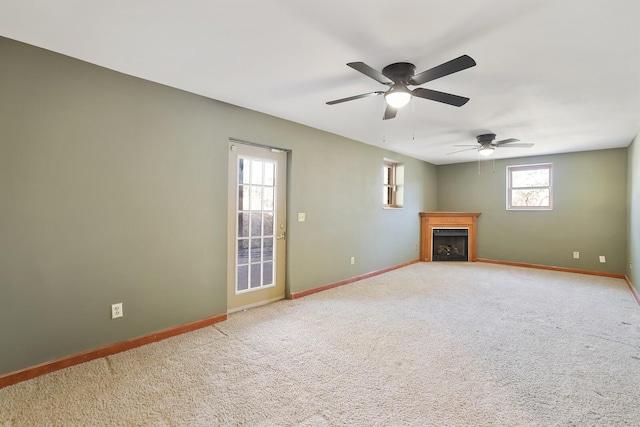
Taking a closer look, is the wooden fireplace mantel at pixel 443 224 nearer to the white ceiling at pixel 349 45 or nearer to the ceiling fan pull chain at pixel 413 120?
the ceiling fan pull chain at pixel 413 120

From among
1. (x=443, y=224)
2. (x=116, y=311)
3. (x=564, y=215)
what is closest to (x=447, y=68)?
(x=116, y=311)

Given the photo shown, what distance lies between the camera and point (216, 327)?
10.1 ft

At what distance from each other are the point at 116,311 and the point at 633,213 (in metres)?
6.75

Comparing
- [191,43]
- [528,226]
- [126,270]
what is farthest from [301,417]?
[528,226]

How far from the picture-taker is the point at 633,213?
444cm

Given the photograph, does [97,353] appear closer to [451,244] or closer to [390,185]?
[390,185]

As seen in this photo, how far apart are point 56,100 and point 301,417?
2.85m

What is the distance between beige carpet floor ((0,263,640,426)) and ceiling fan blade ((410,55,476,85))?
2.14m

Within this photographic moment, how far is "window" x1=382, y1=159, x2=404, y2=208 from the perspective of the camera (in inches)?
243

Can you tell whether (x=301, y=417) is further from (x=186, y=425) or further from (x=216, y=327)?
(x=216, y=327)

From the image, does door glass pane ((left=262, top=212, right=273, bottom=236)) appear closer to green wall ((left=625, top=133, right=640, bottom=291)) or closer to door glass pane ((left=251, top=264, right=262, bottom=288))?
door glass pane ((left=251, top=264, right=262, bottom=288))

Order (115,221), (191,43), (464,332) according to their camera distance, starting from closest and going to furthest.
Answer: (191,43) < (115,221) < (464,332)

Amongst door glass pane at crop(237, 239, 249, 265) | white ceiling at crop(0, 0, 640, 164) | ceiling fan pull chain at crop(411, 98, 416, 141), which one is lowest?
door glass pane at crop(237, 239, 249, 265)

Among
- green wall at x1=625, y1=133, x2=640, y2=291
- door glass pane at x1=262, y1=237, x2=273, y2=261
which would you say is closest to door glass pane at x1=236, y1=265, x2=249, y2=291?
door glass pane at x1=262, y1=237, x2=273, y2=261
